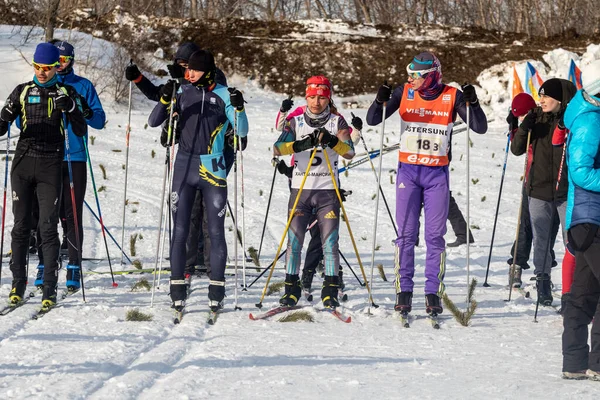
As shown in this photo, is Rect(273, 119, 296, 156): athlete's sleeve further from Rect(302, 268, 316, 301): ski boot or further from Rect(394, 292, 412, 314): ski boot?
Rect(394, 292, 412, 314): ski boot

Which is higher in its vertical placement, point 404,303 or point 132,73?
point 132,73

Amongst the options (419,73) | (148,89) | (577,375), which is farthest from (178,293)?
(577,375)

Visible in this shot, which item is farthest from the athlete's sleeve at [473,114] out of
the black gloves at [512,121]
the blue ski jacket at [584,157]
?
the blue ski jacket at [584,157]

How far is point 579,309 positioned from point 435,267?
79.4 inches

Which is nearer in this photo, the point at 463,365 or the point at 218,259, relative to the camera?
the point at 463,365

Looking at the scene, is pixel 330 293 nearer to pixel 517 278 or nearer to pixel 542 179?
pixel 542 179

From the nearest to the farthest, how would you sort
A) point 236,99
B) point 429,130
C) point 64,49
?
point 236,99, point 429,130, point 64,49

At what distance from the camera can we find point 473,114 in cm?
710

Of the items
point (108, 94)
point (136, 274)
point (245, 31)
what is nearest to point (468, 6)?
point (245, 31)

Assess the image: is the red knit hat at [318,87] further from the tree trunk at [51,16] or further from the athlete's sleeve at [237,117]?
the tree trunk at [51,16]

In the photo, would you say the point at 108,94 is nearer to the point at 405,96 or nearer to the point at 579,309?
the point at 405,96

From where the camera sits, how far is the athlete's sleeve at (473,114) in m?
7.10

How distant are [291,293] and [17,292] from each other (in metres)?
2.27

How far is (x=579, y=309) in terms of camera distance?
5.19 meters
